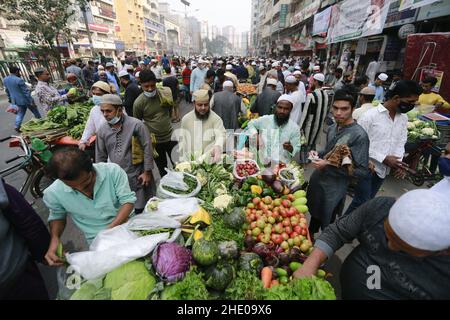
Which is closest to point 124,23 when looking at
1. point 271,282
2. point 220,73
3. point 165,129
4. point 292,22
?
point 292,22

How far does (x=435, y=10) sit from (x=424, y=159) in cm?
572

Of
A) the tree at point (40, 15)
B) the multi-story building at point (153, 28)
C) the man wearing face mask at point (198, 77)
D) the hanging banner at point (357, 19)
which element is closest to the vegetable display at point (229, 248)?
the man wearing face mask at point (198, 77)

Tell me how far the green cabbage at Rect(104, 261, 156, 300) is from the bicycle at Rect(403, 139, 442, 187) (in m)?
5.61

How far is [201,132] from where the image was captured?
3758 millimetres

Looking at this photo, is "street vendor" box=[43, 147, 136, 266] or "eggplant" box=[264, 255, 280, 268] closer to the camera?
"street vendor" box=[43, 147, 136, 266]

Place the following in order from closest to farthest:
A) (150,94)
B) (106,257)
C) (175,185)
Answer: (106,257) → (175,185) → (150,94)

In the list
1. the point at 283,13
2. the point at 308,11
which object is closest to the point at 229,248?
the point at 308,11

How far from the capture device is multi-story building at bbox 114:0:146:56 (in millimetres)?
55344

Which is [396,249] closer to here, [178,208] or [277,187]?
[277,187]

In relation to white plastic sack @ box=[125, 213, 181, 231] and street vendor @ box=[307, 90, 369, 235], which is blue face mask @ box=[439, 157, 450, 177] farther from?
white plastic sack @ box=[125, 213, 181, 231]

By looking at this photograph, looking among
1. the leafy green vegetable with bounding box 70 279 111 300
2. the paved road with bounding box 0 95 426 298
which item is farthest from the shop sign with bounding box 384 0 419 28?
the leafy green vegetable with bounding box 70 279 111 300

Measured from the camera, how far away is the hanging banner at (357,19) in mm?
9570

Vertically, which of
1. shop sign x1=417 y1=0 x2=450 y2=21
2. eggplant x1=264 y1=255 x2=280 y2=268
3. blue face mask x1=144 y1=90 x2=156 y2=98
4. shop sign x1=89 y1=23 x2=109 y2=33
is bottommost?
eggplant x1=264 y1=255 x2=280 y2=268
